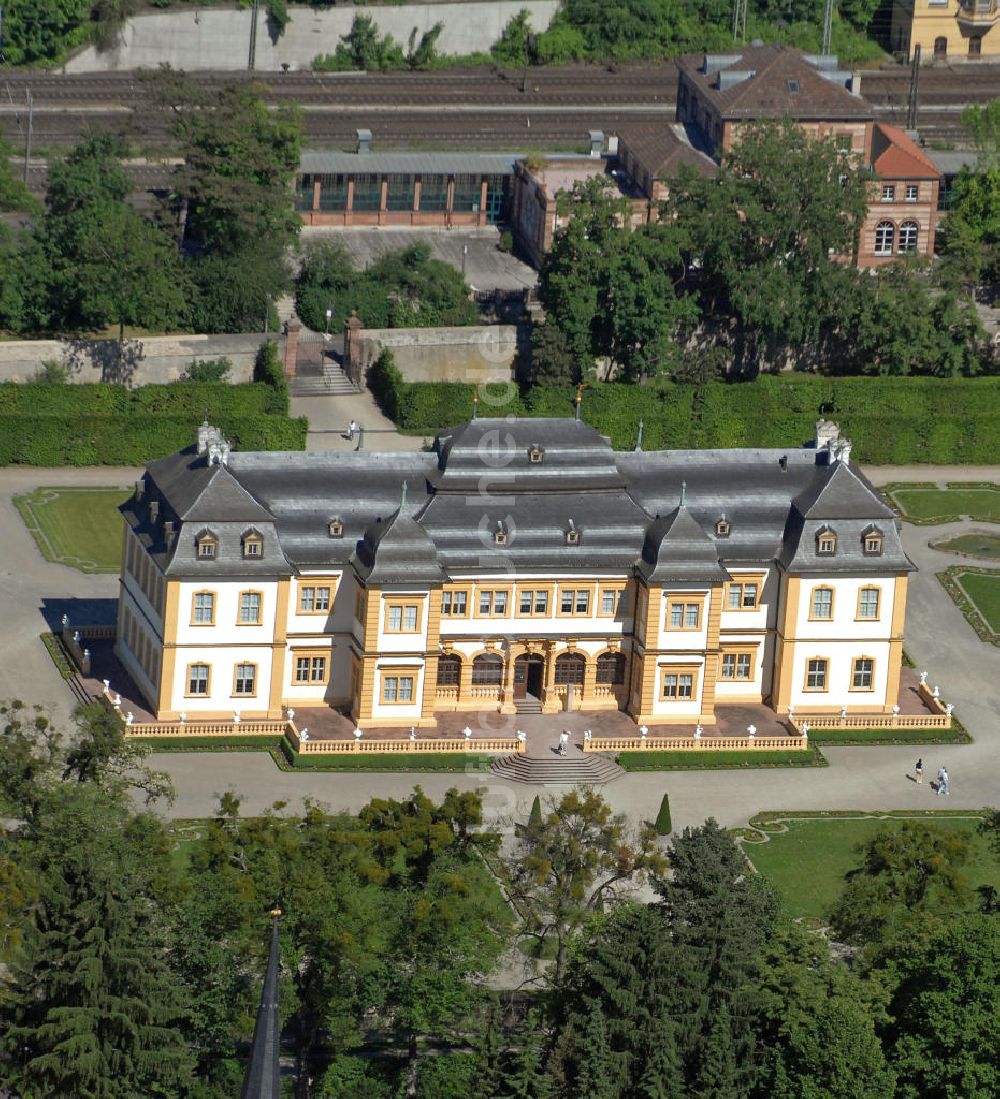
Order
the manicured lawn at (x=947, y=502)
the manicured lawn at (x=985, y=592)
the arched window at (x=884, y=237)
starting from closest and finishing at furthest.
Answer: the manicured lawn at (x=985, y=592) → the manicured lawn at (x=947, y=502) → the arched window at (x=884, y=237)

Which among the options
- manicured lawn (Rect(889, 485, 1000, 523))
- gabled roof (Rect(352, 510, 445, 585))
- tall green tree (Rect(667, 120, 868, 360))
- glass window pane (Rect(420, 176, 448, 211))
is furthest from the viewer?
glass window pane (Rect(420, 176, 448, 211))

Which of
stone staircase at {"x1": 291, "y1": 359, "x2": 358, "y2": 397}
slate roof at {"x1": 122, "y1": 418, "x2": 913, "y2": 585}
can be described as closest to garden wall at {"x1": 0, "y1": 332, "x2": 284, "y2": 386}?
stone staircase at {"x1": 291, "y1": 359, "x2": 358, "y2": 397}

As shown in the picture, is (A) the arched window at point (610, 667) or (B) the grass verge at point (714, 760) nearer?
(B) the grass verge at point (714, 760)

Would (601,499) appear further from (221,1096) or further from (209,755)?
(221,1096)

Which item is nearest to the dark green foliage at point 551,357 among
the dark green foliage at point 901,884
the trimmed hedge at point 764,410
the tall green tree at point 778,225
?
the trimmed hedge at point 764,410

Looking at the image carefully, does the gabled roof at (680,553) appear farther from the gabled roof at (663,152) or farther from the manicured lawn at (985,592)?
the gabled roof at (663,152)

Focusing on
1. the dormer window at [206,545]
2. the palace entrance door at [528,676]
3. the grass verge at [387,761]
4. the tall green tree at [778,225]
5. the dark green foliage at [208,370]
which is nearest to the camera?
the grass verge at [387,761]

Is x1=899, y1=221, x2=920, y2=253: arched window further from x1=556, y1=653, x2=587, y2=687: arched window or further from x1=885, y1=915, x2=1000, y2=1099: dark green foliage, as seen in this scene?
x1=885, y1=915, x2=1000, y2=1099: dark green foliage
